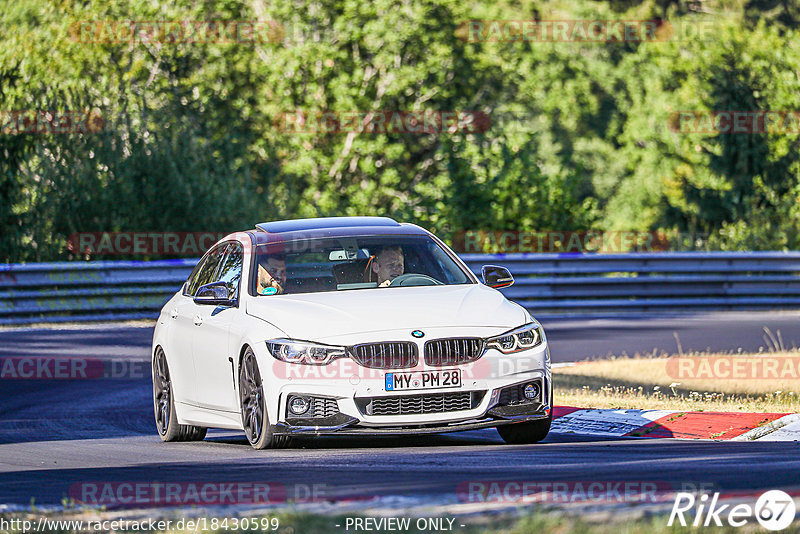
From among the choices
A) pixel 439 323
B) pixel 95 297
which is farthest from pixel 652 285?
pixel 439 323

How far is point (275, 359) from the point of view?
30.4 feet

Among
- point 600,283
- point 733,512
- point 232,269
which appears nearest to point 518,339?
point 232,269

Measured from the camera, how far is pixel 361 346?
29.9 ft

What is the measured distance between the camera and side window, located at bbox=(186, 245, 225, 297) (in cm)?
1148

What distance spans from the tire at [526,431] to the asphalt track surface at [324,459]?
11cm

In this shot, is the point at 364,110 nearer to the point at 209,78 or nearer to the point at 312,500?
the point at 209,78

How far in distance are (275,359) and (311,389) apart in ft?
1.03

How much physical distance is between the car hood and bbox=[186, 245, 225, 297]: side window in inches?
59.4

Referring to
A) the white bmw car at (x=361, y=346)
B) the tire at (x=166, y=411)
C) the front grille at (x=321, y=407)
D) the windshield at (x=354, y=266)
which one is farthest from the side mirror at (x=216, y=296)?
the front grille at (x=321, y=407)

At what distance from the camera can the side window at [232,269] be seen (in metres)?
10.5

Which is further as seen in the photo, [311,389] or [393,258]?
[393,258]

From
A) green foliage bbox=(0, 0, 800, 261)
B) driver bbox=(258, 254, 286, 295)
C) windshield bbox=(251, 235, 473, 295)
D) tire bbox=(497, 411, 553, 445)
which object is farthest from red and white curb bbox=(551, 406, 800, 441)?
green foliage bbox=(0, 0, 800, 261)

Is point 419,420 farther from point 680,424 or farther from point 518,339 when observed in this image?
point 680,424

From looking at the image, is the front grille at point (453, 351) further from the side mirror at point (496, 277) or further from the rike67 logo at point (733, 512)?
the rike67 logo at point (733, 512)
